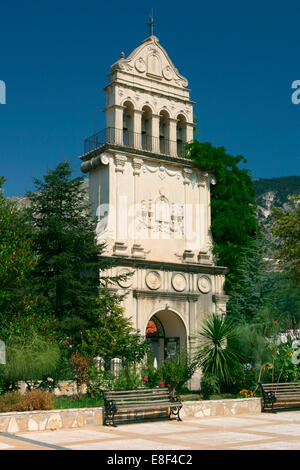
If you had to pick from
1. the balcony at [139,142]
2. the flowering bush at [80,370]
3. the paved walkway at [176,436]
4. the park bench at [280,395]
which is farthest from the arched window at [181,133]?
the paved walkway at [176,436]

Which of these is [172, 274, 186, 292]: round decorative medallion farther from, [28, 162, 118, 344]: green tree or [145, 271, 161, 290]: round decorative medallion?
[28, 162, 118, 344]: green tree

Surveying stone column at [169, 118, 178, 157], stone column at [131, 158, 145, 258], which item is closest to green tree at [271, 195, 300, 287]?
stone column at [169, 118, 178, 157]

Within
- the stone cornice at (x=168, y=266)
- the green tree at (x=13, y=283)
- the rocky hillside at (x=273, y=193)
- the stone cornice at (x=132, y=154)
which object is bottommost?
the green tree at (x=13, y=283)

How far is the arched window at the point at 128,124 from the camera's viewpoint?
100 ft

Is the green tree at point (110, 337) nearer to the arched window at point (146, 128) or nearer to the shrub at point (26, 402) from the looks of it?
the shrub at point (26, 402)

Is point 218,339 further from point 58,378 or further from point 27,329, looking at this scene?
point 27,329

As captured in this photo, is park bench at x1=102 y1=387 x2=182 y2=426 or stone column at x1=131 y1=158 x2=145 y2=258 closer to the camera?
park bench at x1=102 y1=387 x2=182 y2=426

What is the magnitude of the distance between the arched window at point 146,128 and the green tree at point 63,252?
8.89m

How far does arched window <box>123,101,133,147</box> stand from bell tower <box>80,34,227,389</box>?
5 cm

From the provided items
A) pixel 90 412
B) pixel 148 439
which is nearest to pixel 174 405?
pixel 90 412

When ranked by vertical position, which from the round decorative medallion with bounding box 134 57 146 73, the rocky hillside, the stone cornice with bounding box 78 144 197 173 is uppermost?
the rocky hillside

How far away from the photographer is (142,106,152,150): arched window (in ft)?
102

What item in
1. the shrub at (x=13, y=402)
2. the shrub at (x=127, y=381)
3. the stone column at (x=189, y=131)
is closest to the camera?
the shrub at (x=13, y=402)
